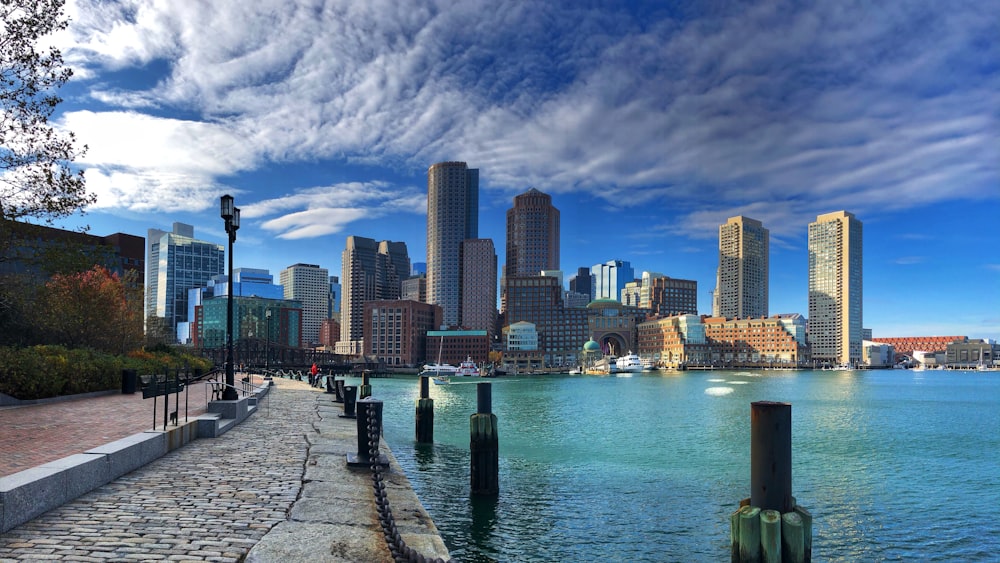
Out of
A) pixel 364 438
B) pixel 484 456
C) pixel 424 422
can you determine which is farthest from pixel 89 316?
pixel 364 438

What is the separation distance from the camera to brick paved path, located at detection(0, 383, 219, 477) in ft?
42.3

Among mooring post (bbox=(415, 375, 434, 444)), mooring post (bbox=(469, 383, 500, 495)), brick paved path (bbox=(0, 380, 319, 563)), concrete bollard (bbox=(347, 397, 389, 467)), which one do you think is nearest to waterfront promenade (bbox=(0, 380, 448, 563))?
brick paved path (bbox=(0, 380, 319, 563))

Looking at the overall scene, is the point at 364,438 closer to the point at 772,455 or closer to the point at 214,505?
the point at 214,505

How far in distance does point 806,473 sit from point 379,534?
24.1 meters

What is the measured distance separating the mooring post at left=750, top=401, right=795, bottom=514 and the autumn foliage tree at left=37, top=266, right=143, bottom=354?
33.7 metres

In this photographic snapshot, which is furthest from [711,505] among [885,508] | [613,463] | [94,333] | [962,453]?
[94,333]

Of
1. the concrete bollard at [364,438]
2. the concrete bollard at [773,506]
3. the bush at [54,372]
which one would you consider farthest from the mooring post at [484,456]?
the concrete bollard at [773,506]

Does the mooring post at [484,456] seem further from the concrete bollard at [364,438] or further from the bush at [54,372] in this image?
the bush at [54,372]

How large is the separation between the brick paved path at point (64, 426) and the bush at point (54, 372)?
Answer: 0.75 m

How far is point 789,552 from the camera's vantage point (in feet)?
31.2

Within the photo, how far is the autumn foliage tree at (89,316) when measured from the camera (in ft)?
126

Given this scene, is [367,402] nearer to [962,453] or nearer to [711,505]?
[711,505]

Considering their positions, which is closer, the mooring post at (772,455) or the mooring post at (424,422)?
the mooring post at (772,455)

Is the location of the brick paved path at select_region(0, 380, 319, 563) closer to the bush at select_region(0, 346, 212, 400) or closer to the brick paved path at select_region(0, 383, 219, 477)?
the brick paved path at select_region(0, 383, 219, 477)
